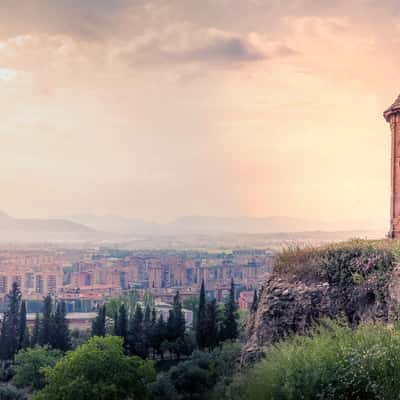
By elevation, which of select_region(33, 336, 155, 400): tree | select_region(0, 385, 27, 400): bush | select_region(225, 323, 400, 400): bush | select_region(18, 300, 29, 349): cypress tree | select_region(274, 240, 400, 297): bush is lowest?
select_region(0, 385, 27, 400): bush

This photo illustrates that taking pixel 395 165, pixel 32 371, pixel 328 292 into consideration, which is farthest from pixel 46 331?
pixel 328 292

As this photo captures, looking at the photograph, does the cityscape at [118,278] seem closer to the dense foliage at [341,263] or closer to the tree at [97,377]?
the tree at [97,377]

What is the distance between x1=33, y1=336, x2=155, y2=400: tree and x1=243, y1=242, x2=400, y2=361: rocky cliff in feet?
26.8

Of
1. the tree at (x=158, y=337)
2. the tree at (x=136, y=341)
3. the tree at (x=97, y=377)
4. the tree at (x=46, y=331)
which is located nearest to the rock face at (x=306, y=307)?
the tree at (x=97, y=377)

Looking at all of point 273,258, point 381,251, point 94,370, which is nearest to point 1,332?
point 94,370

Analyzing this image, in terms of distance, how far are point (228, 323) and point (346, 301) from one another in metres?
23.4

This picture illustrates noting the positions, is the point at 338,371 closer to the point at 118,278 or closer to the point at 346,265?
the point at 346,265

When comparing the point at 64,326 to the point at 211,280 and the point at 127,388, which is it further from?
the point at 211,280

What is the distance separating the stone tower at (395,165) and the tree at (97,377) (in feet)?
34.8

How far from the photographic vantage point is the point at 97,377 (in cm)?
1897

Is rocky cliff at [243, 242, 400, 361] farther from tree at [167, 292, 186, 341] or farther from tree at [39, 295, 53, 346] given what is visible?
tree at [39, 295, 53, 346]

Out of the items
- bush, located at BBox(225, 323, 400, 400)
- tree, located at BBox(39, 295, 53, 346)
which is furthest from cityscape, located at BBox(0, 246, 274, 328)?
bush, located at BBox(225, 323, 400, 400)

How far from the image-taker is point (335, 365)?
7.44 metres

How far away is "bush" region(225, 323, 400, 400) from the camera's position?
23.5ft
